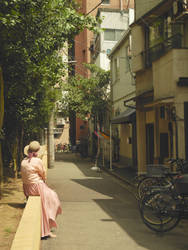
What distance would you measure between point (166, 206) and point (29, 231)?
3543 millimetres

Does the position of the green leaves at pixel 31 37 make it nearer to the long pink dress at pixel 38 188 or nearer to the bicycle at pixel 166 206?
the long pink dress at pixel 38 188

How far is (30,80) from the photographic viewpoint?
11336 mm

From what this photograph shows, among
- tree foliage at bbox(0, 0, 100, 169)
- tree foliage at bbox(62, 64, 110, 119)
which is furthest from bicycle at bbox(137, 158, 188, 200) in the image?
tree foliage at bbox(62, 64, 110, 119)

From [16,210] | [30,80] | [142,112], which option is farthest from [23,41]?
[142,112]

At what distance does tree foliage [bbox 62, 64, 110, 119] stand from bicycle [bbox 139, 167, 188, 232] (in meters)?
20.7

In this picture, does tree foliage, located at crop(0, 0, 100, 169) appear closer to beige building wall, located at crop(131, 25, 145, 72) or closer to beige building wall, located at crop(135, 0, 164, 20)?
beige building wall, located at crop(131, 25, 145, 72)

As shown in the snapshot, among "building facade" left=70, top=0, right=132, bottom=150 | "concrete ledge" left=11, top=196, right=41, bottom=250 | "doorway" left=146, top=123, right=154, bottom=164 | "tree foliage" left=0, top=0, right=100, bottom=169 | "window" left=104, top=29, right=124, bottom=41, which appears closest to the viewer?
"concrete ledge" left=11, top=196, right=41, bottom=250

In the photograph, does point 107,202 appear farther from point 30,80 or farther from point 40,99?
point 40,99

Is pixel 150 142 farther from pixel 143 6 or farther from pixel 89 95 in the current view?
pixel 89 95

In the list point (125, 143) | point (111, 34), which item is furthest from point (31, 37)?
point (111, 34)

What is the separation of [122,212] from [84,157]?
22642 millimetres

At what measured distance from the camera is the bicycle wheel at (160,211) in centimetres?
716

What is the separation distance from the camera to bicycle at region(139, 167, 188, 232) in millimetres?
7113

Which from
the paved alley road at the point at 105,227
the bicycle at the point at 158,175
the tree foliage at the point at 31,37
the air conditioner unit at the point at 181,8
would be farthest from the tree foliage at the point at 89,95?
the bicycle at the point at 158,175
